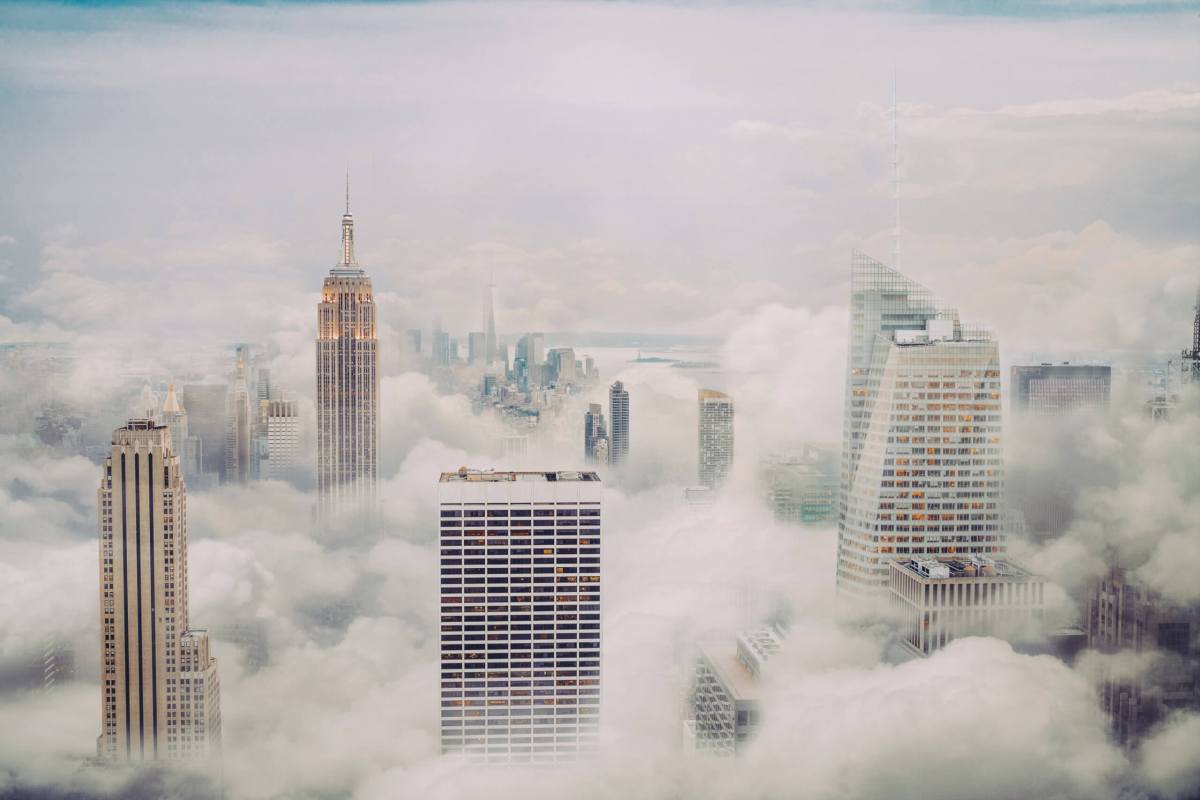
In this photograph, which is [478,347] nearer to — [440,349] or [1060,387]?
[440,349]

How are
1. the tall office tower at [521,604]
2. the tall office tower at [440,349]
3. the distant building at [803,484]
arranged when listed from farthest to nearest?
the tall office tower at [440,349], the distant building at [803,484], the tall office tower at [521,604]

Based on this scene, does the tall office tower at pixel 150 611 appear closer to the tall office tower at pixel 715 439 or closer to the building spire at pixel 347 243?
the building spire at pixel 347 243

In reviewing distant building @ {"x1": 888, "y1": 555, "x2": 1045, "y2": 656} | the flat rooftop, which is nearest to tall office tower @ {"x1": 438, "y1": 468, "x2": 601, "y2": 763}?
the flat rooftop

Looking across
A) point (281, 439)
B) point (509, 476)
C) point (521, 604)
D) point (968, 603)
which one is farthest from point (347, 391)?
point (968, 603)

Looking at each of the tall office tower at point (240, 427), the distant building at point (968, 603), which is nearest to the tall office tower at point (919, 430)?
the distant building at point (968, 603)

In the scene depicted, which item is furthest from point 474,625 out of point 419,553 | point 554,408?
point 554,408

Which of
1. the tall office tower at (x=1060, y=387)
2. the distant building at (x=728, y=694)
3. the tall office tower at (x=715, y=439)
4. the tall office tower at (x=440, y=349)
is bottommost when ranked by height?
the distant building at (x=728, y=694)
